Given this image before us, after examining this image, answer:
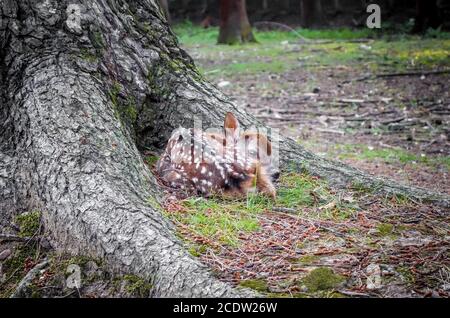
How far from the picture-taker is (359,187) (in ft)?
13.6

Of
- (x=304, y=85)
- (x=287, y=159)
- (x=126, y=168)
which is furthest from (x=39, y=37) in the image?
(x=304, y=85)

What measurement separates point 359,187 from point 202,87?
1332 mm

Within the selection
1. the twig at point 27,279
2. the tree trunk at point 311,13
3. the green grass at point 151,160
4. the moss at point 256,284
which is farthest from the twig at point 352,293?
the tree trunk at point 311,13

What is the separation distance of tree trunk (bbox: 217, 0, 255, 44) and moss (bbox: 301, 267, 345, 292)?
46.7 ft

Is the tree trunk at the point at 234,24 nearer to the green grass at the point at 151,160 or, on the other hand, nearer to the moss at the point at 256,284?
the green grass at the point at 151,160

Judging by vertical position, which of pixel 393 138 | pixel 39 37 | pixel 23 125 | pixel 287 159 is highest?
pixel 39 37

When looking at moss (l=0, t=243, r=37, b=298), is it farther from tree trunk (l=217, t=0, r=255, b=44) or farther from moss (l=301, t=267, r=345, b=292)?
tree trunk (l=217, t=0, r=255, b=44)

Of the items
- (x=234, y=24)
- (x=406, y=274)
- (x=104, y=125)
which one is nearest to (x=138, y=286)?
(x=104, y=125)

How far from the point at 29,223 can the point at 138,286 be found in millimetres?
937

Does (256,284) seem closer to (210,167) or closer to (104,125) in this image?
(210,167)

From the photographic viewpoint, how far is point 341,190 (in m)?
4.12

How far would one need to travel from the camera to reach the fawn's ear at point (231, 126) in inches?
169

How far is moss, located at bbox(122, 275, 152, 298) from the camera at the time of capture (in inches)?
114
